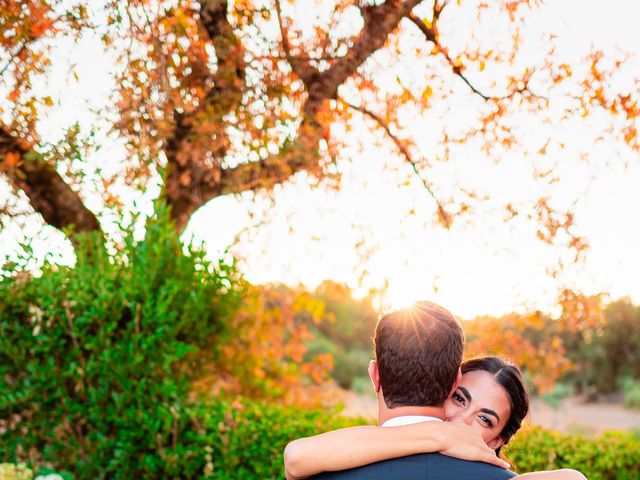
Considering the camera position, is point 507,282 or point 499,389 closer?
point 499,389

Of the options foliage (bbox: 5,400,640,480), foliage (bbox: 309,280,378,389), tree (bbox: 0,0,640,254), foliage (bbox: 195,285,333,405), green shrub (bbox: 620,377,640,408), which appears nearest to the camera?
foliage (bbox: 5,400,640,480)

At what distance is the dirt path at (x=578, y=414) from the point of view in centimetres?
1981

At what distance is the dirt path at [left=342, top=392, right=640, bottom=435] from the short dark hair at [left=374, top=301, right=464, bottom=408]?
16.9 metres

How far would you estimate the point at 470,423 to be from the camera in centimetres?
251

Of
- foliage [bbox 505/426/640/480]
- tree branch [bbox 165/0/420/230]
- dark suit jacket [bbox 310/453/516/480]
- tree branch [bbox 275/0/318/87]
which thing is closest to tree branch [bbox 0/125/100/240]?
tree branch [bbox 165/0/420/230]

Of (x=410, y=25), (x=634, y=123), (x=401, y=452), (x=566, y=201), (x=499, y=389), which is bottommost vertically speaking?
(x=401, y=452)

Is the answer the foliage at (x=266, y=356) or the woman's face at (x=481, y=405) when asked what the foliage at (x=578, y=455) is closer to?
the foliage at (x=266, y=356)

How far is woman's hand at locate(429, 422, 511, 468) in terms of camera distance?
192cm

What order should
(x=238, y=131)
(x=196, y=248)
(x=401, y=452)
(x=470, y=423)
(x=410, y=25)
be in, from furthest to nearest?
(x=410, y=25), (x=238, y=131), (x=196, y=248), (x=470, y=423), (x=401, y=452)

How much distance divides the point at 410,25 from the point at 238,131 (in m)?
1.88

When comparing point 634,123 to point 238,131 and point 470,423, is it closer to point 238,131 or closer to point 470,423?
point 238,131

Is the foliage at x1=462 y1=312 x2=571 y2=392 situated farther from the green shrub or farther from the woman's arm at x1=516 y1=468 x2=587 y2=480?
the green shrub

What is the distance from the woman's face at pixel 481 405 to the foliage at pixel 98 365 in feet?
10.2

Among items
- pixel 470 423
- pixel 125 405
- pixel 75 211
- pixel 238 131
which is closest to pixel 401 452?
pixel 470 423
